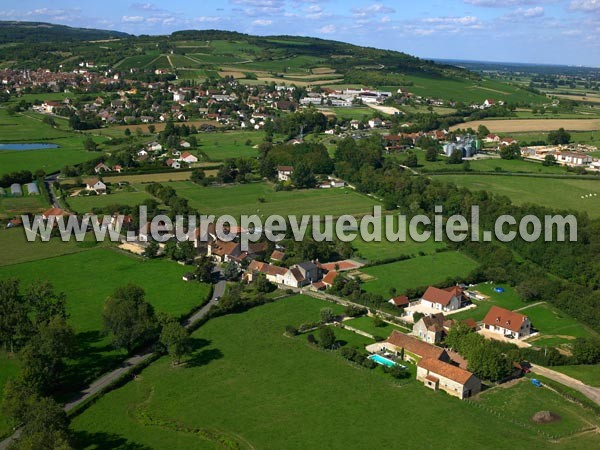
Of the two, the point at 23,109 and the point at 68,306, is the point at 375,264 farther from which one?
the point at 23,109

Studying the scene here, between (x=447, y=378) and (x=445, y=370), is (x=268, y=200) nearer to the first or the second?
(x=445, y=370)

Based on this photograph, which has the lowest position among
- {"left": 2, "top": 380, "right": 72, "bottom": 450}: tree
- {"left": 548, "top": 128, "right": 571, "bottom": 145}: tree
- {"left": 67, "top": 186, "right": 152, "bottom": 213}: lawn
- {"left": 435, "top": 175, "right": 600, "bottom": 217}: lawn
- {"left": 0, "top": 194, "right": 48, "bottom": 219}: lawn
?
{"left": 0, "top": 194, "right": 48, "bottom": 219}: lawn

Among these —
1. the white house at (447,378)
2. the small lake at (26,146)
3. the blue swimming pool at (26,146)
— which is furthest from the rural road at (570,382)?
the blue swimming pool at (26,146)

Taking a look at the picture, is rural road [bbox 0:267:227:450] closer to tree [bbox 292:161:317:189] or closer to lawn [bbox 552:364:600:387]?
lawn [bbox 552:364:600:387]

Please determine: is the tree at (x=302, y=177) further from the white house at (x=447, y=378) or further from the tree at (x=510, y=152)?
the white house at (x=447, y=378)

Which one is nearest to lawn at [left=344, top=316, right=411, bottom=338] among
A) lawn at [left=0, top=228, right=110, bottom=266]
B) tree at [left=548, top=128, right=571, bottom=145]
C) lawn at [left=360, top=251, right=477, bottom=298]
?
lawn at [left=360, top=251, right=477, bottom=298]

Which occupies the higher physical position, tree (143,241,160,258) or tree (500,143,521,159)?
tree (500,143,521,159)

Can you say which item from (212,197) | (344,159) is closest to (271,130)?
(344,159)
